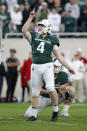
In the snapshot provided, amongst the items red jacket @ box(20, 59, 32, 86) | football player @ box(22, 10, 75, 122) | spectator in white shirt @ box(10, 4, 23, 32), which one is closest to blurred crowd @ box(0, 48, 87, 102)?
red jacket @ box(20, 59, 32, 86)

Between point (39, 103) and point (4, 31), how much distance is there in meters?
9.93

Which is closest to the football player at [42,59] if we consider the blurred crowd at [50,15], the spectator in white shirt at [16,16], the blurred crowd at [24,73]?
the blurred crowd at [24,73]

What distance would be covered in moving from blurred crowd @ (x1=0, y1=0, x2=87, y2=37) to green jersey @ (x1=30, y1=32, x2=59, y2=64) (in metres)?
9.84

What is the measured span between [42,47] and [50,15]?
33.8 ft

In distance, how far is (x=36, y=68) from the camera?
1098 cm

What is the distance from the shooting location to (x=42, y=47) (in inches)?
432

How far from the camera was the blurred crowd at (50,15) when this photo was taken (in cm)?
2114

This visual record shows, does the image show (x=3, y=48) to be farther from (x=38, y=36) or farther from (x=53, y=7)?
(x=38, y=36)

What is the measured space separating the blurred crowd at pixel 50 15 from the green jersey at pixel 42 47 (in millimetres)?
9835

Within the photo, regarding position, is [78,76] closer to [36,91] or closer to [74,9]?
[74,9]

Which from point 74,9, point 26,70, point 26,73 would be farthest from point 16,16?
point 26,73

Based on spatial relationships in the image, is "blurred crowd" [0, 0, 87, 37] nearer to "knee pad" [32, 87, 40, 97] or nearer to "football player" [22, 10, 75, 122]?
"football player" [22, 10, 75, 122]

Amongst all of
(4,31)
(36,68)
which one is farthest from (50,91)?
(4,31)

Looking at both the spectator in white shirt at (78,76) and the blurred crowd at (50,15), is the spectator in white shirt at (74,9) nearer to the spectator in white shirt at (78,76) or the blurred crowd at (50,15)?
the blurred crowd at (50,15)
